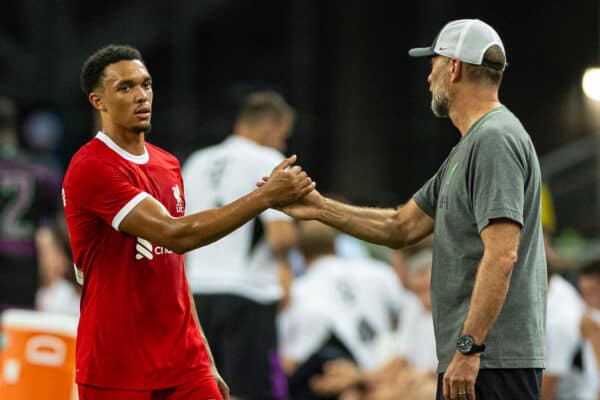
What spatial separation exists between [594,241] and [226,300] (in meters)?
7.98

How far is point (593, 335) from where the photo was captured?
7.61m

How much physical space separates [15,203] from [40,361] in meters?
1.67

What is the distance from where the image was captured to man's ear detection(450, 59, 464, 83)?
5180mm

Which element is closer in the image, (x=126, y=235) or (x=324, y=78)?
(x=126, y=235)

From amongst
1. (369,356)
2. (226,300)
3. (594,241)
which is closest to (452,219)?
(226,300)

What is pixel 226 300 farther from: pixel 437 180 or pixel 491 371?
pixel 491 371

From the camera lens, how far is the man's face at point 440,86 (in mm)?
5262

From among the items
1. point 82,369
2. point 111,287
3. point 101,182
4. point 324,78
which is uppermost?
point 324,78

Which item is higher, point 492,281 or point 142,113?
point 142,113

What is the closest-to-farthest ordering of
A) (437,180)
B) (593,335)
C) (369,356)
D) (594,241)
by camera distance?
(437,180) → (593,335) → (369,356) → (594,241)

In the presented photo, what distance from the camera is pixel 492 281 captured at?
187 inches

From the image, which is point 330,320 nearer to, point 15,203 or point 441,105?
point 15,203

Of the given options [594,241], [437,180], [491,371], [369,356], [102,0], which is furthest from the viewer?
[102,0]

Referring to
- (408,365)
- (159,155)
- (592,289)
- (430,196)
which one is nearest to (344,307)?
(408,365)
